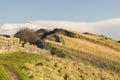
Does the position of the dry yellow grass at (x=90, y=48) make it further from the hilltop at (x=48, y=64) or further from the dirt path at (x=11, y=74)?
the dirt path at (x=11, y=74)

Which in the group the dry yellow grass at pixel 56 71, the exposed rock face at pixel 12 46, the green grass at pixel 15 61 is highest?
the exposed rock face at pixel 12 46

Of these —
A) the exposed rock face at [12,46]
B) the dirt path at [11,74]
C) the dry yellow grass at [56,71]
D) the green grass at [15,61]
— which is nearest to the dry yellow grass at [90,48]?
the dry yellow grass at [56,71]

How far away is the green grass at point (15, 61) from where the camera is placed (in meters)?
47.0

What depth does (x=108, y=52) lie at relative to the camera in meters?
105

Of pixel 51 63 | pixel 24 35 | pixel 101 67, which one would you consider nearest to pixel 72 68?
pixel 51 63

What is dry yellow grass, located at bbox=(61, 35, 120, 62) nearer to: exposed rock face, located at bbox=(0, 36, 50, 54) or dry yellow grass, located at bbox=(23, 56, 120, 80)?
dry yellow grass, located at bbox=(23, 56, 120, 80)

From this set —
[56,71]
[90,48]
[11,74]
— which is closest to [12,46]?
[56,71]

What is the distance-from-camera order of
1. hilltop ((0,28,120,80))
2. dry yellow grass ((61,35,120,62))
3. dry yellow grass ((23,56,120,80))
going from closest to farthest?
hilltop ((0,28,120,80)) → dry yellow grass ((23,56,120,80)) → dry yellow grass ((61,35,120,62))

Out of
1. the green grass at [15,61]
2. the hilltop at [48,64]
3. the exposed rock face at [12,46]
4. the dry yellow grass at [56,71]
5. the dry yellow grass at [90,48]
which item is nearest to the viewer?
the green grass at [15,61]

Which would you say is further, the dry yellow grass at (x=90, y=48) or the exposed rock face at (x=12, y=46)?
the dry yellow grass at (x=90, y=48)

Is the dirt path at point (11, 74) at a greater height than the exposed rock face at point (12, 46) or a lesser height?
lesser

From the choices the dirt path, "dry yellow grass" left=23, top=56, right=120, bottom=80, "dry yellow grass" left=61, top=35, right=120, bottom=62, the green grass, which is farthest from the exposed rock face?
"dry yellow grass" left=61, top=35, right=120, bottom=62

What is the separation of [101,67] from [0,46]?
98.8ft

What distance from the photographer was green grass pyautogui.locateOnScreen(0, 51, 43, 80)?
154 ft
